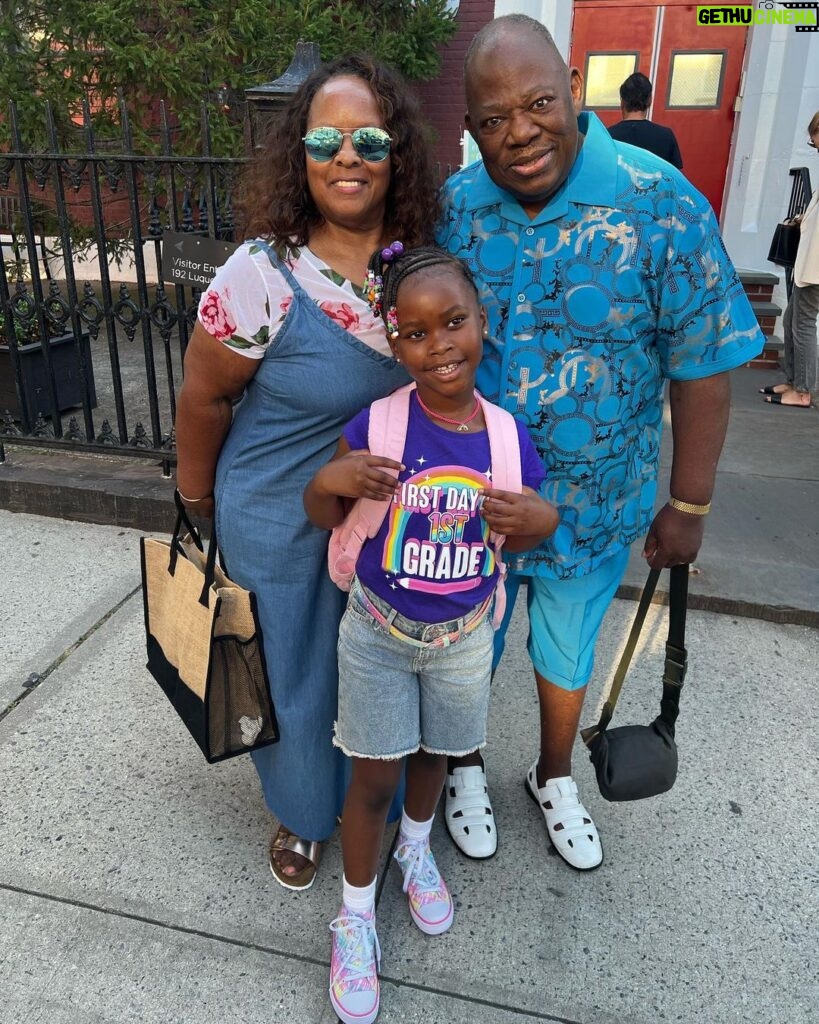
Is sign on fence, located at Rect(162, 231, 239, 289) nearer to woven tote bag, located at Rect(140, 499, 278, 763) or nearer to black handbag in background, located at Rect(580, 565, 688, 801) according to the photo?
woven tote bag, located at Rect(140, 499, 278, 763)

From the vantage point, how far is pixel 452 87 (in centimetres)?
851

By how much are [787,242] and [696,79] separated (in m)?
2.41

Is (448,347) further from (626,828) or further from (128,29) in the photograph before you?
(128,29)

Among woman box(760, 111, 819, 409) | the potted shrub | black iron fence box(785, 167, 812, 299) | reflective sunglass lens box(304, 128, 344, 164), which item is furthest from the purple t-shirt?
black iron fence box(785, 167, 812, 299)

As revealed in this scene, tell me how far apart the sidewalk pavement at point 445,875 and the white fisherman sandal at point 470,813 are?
50 mm

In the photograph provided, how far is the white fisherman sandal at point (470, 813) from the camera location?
2270 mm

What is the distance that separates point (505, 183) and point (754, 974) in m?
1.85

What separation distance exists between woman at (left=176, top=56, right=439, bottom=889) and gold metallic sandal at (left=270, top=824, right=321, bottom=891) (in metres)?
0.44

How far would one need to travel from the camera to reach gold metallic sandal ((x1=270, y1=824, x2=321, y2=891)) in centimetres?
216

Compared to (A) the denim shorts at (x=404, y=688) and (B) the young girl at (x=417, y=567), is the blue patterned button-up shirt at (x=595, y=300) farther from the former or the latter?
(A) the denim shorts at (x=404, y=688)

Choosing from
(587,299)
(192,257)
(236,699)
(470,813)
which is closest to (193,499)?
(236,699)

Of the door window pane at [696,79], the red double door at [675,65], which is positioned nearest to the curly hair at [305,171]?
the red double door at [675,65]

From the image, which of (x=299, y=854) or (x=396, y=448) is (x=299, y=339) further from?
(x=299, y=854)

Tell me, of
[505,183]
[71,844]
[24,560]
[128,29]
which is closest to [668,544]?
→ [505,183]
